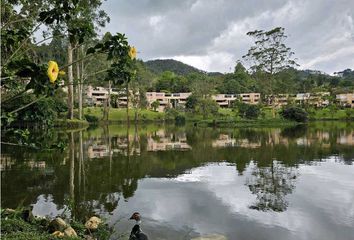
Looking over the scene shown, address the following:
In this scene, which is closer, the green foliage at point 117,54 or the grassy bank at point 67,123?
the green foliage at point 117,54

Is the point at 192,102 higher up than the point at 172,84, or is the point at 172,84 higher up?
the point at 172,84

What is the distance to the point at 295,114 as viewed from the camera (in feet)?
200

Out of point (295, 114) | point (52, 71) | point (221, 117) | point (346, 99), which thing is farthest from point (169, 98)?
point (52, 71)

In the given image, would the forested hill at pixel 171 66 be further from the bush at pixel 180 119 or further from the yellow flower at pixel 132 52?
the yellow flower at pixel 132 52

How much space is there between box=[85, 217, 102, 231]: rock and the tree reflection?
176 inches

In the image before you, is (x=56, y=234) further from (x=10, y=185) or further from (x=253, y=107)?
(x=253, y=107)

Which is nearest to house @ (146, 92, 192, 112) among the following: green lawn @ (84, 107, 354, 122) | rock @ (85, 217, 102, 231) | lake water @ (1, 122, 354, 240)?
green lawn @ (84, 107, 354, 122)

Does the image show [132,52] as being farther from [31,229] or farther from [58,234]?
[31,229]

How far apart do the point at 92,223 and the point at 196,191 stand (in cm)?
507

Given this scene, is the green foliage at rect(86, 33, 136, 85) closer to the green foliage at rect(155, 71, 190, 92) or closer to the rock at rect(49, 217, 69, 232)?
the rock at rect(49, 217, 69, 232)

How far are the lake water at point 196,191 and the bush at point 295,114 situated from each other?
40523 millimetres

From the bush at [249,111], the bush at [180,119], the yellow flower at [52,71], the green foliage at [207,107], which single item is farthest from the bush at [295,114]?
the yellow flower at [52,71]

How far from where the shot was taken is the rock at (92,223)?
816cm

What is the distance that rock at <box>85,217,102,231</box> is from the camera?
816 centimetres
